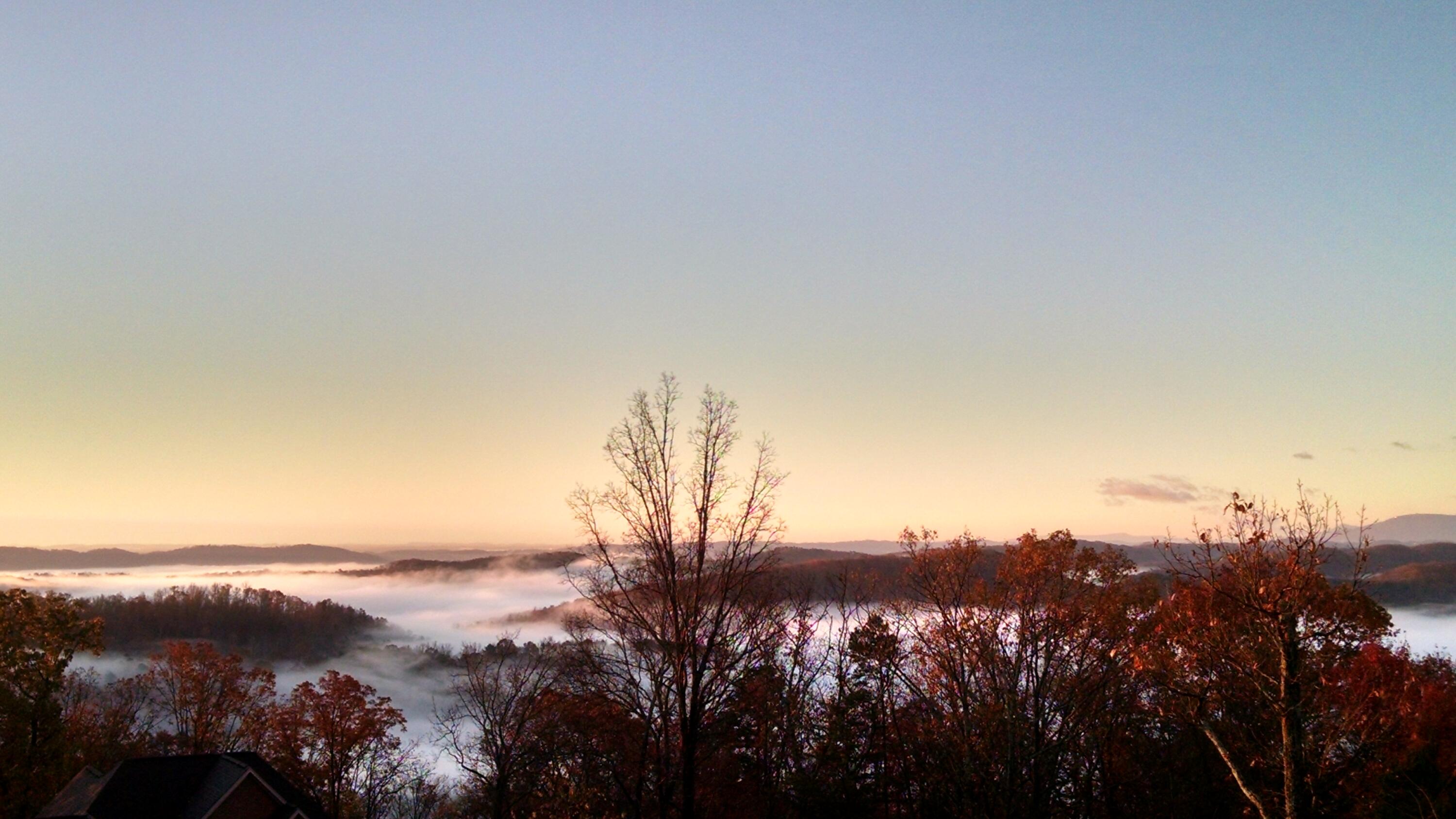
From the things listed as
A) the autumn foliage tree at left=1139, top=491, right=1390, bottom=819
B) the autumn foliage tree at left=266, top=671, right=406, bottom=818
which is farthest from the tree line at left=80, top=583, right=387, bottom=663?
the autumn foliage tree at left=1139, top=491, right=1390, bottom=819

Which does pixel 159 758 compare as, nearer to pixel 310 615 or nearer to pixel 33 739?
pixel 33 739

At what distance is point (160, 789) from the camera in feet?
95.8

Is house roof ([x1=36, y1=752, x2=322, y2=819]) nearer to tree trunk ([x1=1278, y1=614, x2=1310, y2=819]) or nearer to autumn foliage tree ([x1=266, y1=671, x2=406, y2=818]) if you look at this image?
autumn foliage tree ([x1=266, y1=671, x2=406, y2=818])

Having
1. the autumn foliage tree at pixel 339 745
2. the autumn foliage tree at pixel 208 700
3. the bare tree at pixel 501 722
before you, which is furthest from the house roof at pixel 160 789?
the autumn foliage tree at pixel 208 700

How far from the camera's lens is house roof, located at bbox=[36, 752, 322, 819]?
90.6 feet

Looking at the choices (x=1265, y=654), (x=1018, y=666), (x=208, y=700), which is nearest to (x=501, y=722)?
(x=1018, y=666)

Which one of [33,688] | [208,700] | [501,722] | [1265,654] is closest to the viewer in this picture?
[1265,654]

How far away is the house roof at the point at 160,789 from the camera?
27.6 m

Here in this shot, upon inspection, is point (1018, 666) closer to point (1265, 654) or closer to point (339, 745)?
point (1265, 654)

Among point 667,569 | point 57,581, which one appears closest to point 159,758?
point 667,569

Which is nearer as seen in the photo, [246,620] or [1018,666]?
[1018,666]

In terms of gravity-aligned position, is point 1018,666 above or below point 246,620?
above

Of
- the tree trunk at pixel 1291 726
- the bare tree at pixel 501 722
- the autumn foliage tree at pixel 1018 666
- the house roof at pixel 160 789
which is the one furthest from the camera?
the bare tree at pixel 501 722

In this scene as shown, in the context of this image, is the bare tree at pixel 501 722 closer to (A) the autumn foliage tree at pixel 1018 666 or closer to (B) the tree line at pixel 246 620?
(A) the autumn foliage tree at pixel 1018 666
